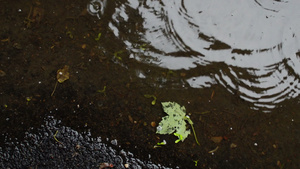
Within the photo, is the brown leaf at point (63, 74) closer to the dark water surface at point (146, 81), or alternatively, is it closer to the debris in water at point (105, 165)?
→ the dark water surface at point (146, 81)

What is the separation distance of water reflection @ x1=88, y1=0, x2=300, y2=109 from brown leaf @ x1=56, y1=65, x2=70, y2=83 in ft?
1.78

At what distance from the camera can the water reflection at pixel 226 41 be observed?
8.41ft

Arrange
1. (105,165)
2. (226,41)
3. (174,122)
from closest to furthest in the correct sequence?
(105,165), (174,122), (226,41)

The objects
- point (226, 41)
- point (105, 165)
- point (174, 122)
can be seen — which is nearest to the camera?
point (105, 165)

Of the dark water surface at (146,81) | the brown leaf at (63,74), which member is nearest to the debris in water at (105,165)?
the dark water surface at (146,81)

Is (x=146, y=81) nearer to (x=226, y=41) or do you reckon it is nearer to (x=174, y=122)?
(x=174, y=122)

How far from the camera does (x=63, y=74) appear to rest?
7.93 feet

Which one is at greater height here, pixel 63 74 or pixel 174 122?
pixel 63 74

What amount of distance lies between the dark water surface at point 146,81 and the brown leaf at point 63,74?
1.1 inches

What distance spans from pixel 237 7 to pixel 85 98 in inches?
64.0

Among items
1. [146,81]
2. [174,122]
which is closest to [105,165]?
[174,122]

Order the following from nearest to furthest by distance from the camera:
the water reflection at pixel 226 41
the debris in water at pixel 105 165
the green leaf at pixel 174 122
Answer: the debris in water at pixel 105 165
the green leaf at pixel 174 122
the water reflection at pixel 226 41

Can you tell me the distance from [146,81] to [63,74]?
69 centimetres

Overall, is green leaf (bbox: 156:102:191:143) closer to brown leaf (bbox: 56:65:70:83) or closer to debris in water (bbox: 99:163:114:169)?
debris in water (bbox: 99:163:114:169)
